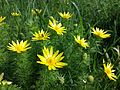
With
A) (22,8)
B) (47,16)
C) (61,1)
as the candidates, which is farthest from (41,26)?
(61,1)

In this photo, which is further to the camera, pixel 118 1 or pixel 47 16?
pixel 118 1

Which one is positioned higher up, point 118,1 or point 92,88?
point 118,1

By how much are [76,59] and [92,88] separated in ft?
0.86

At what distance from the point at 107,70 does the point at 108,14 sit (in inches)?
49.6

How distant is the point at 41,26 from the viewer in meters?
2.34

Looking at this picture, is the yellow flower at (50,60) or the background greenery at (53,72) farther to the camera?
the background greenery at (53,72)

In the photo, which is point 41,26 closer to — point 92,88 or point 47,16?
point 47,16

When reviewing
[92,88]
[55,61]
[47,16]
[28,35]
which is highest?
[47,16]

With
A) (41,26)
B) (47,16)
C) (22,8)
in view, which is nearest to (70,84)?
(41,26)

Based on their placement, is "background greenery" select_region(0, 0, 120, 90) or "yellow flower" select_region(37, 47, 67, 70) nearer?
"yellow flower" select_region(37, 47, 67, 70)

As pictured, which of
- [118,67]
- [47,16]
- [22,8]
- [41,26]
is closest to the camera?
[118,67]

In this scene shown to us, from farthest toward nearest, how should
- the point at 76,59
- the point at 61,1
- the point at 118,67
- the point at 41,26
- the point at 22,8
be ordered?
the point at 61,1, the point at 22,8, the point at 41,26, the point at 118,67, the point at 76,59

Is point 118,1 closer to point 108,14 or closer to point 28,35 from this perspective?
point 108,14

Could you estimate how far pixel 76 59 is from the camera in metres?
1.86
